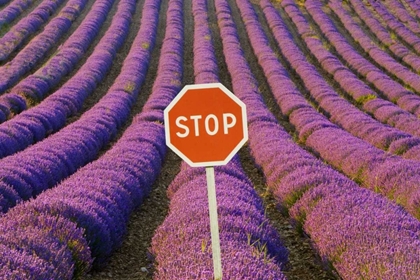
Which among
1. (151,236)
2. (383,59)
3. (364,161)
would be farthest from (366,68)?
(151,236)

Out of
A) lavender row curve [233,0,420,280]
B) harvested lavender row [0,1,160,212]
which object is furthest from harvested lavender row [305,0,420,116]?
lavender row curve [233,0,420,280]

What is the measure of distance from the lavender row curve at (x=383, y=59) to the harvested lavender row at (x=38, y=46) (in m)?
14.1

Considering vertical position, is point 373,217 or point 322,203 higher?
point 373,217

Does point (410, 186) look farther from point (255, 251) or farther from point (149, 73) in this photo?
point (149, 73)

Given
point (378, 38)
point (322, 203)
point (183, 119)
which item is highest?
point (183, 119)

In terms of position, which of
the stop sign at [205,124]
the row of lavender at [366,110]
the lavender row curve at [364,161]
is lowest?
the row of lavender at [366,110]

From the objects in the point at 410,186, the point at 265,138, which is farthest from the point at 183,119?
the point at 265,138

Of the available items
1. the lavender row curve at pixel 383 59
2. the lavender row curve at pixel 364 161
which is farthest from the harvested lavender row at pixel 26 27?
the lavender row curve at pixel 383 59

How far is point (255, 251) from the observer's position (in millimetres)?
4316

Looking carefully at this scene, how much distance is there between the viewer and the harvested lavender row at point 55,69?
14859 mm

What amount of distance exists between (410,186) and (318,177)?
1256mm

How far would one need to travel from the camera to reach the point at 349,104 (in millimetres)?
16203

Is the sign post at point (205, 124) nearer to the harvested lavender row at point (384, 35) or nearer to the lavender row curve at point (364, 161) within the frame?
the lavender row curve at point (364, 161)

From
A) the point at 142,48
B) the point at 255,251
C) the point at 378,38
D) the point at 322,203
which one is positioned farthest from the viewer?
the point at 378,38
